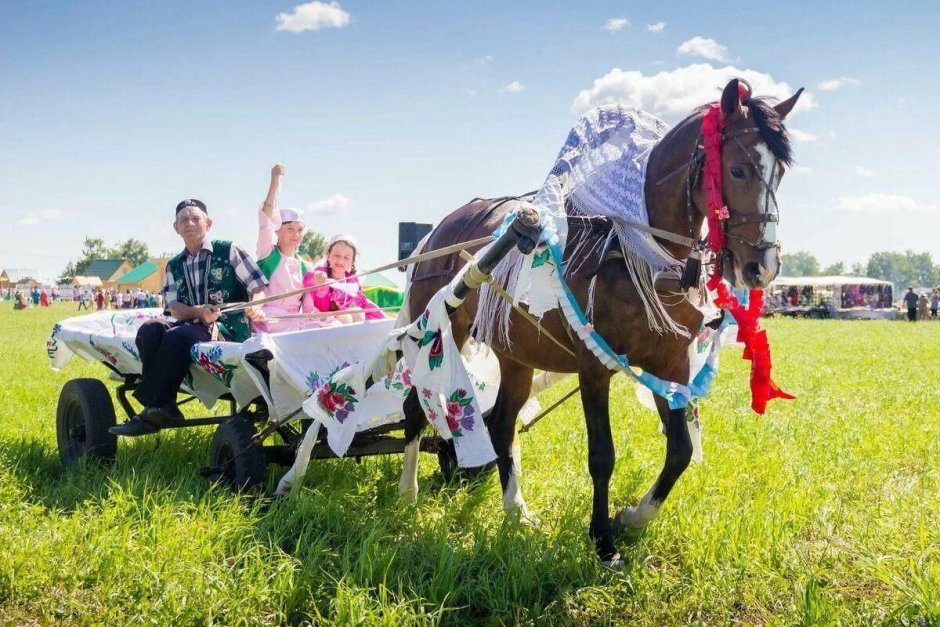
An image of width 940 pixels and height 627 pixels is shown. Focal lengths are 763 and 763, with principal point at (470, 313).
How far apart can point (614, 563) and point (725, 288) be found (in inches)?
54.4

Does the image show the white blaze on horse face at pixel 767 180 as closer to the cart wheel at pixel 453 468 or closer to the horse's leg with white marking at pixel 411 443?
the horse's leg with white marking at pixel 411 443

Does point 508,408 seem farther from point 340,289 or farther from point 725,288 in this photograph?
point 340,289

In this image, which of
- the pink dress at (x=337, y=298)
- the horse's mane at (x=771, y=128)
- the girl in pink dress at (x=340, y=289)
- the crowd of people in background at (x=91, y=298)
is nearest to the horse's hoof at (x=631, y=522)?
the horse's mane at (x=771, y=128)

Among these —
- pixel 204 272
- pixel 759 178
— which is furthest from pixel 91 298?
pixel 759 178

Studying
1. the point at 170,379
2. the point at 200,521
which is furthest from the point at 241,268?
the point at 200,521

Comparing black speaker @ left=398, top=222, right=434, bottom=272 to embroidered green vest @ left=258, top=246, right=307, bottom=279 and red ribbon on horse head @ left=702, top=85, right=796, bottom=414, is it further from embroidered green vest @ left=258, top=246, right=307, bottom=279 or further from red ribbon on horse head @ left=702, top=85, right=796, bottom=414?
red ribbon on horse head @ left=702, top=85, right=796, bottom=414

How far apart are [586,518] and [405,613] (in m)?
1.67

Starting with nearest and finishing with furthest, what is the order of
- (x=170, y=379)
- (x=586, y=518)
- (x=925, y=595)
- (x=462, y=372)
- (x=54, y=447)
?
(x=925, y=595) < (x=462, y=372) < (x=586, y=518) < (x=170, y=379) < (x=54, y=447)

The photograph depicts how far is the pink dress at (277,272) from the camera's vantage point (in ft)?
18.5

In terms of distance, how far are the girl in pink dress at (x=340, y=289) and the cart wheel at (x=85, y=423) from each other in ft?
5.08

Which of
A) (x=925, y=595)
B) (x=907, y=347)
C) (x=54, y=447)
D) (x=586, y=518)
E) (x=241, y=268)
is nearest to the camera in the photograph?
(x=925, y=595)

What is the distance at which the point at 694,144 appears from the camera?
132 inches

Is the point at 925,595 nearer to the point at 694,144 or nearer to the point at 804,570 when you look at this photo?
the point at 804,570

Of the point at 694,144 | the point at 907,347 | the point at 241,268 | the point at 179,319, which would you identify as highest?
the point at 694,144
